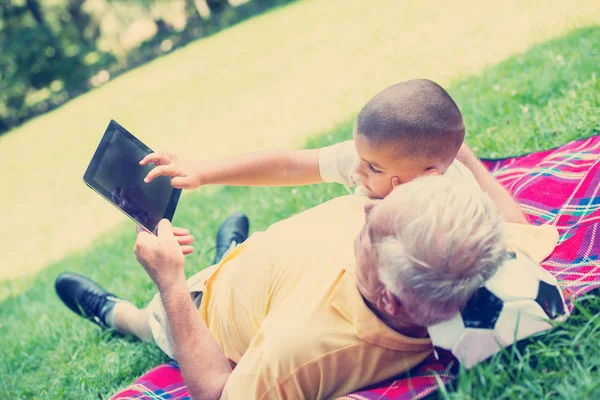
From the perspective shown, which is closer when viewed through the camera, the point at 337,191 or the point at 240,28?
the point at 337,191

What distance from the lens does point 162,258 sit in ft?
7.26

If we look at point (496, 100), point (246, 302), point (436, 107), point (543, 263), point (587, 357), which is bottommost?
point (496, 100)

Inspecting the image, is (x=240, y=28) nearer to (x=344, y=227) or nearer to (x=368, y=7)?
(x=368, y=7)

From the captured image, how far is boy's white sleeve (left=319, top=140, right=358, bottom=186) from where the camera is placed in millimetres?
2680

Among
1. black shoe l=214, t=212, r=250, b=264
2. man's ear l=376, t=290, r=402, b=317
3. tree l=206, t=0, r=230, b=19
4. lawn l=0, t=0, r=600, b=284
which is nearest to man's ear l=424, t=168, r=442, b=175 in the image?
man's ear l=376, t=290, r=402, b=317

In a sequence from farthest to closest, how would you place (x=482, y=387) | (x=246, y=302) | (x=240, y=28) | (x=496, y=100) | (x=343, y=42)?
(x=240, y=28), (x=343, y=42), (x=496, y=100), (x=246, y=302), (x=482, y=387)

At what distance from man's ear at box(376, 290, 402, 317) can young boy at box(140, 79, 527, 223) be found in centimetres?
79

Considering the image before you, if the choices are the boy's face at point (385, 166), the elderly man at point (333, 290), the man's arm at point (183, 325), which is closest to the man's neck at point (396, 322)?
the elderly man at point (333, 290)

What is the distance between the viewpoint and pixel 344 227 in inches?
90.3

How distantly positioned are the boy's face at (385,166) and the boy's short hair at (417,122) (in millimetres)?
25

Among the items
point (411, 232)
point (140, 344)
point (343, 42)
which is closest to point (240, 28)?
point (343, 42)

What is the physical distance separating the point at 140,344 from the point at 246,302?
130 centimetres

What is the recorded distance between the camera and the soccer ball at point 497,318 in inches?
65.4

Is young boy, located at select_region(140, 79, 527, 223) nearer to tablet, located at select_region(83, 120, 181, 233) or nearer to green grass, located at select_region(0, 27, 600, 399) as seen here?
tablet, located at select_region(83, 120, 181, 233)
